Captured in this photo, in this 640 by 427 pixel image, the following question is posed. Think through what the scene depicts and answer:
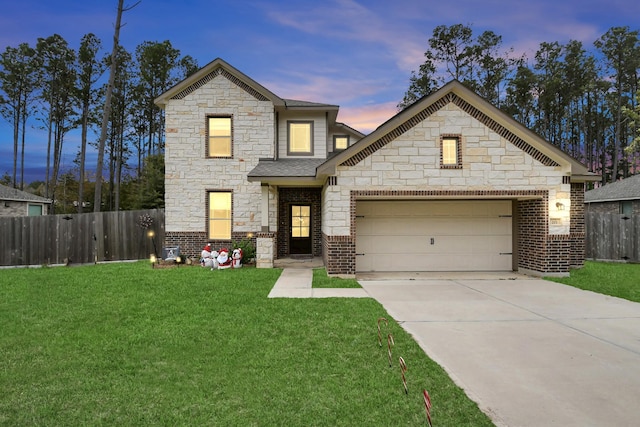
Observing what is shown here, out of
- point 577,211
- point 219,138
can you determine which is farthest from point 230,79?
point 577,211

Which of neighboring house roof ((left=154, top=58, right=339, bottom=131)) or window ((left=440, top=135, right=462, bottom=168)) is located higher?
neighboring house roof ((left=154, top=58, right=339, bottom=131))

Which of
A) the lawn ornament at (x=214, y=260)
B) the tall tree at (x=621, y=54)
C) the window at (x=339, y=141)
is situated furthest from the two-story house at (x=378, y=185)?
the tall tree at (x=621, y=54)

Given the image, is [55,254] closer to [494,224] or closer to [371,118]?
[494,224]

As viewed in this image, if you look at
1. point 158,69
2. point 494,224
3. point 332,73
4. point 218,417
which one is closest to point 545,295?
point 494,224

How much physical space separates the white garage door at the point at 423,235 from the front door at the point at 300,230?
4.14m

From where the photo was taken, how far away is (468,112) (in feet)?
36.7

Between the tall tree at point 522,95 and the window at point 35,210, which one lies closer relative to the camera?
the window at point 35,210

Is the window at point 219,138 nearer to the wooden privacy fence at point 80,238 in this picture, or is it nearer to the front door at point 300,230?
the wooden privacy fence at point 80,238

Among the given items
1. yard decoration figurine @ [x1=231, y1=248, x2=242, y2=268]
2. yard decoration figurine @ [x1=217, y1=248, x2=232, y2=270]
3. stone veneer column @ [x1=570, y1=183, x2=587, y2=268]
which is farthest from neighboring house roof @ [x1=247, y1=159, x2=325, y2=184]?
stone veneer column @ [x1=570, y1=183, x2=587, y2=268]

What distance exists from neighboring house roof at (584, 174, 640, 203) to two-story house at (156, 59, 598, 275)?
1038 cm

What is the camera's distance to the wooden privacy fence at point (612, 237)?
1534 cm

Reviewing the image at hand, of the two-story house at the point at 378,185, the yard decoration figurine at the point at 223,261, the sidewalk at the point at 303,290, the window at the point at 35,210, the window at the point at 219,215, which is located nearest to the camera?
the sidewalk at the point at 303,290

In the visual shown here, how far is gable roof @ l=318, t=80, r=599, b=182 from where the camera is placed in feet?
35.8

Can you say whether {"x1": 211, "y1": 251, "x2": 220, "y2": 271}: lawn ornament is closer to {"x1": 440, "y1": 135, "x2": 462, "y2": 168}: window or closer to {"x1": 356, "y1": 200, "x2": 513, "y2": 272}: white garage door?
{"x1": 356, "y1": 200, "x2": 513, "y2": 272}: white garage door
